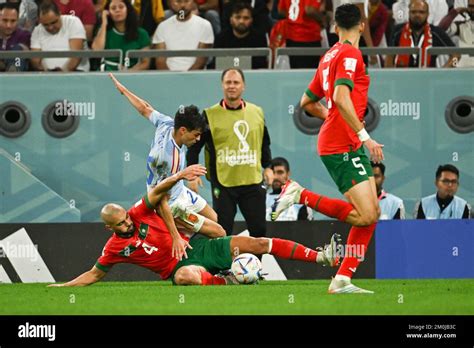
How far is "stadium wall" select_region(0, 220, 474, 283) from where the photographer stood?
14.7 metres

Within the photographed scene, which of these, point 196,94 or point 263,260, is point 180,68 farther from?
point 263,260

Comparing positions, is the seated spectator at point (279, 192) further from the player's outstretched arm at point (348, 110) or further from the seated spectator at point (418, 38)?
the player's outstretched arm at point (348, 110)

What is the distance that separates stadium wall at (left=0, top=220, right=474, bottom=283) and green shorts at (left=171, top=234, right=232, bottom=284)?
2.14 meters

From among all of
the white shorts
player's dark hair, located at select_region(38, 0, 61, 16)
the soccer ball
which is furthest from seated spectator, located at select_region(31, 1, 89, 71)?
the soccer ball

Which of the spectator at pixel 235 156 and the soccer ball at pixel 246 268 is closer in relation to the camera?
the soccer ball at pixel 246 268

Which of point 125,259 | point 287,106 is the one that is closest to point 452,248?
point 287,106

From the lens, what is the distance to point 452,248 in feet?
48.2

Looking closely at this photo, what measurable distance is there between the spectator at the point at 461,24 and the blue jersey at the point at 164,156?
4792 mm

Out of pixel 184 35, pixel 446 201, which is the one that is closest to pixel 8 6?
pixel 184 35

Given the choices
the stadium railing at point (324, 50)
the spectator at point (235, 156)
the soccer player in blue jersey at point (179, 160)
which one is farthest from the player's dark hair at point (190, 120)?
the stadium railing at point (324, 50)

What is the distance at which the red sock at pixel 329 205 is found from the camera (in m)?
11.2

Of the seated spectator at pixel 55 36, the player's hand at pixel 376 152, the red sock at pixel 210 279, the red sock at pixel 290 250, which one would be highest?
the seated spectator at pixel 55 36

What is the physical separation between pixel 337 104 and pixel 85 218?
19.0 ft

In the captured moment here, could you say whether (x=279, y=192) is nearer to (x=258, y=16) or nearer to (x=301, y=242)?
(x=301, y=242)
